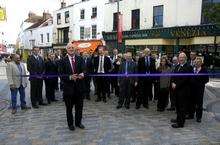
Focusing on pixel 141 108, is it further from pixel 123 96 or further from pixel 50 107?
pixel 50 107

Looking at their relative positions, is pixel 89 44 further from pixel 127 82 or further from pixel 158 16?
pixel 127 82

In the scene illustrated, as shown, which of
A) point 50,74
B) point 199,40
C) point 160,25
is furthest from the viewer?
point 160,25

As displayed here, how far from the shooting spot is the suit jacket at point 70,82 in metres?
7.86

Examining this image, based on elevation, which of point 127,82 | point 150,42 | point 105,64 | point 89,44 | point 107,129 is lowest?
point 107,129

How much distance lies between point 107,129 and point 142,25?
21.7 metres

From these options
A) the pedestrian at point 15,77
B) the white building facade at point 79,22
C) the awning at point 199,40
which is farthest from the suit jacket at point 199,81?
the white building facade at point 79,22

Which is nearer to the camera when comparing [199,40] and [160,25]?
[199,40]

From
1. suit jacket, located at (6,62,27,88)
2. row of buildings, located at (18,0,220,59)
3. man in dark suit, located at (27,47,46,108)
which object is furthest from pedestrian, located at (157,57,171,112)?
row of buildings, located at (18,0,220,59)

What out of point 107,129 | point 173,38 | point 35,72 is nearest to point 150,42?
point 173,38

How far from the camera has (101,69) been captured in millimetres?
12453

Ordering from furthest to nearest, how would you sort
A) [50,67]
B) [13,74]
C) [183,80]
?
[50,67] < [13,74] < [183,80]

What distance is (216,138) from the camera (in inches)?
293

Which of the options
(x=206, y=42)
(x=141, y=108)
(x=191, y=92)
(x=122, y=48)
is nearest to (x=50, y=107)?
(x=141, y=108)

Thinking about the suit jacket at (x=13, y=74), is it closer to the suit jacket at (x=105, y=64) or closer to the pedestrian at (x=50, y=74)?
the pedestrian at (x=50, y=74)
